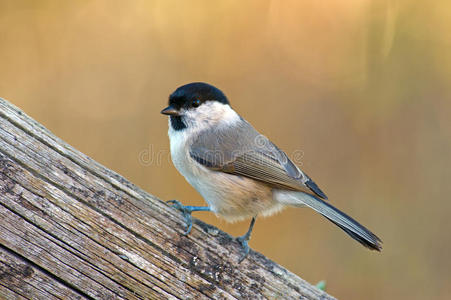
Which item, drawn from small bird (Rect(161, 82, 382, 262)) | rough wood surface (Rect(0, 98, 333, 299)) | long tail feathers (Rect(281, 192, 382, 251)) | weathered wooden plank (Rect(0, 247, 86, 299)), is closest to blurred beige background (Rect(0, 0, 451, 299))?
small bird (Rect(161, 82, 382, 262))

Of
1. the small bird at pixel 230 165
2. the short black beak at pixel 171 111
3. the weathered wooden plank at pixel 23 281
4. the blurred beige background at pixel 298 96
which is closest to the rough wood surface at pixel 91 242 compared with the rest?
the weathered wooden plank at pixel 23 281

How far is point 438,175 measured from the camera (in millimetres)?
4656

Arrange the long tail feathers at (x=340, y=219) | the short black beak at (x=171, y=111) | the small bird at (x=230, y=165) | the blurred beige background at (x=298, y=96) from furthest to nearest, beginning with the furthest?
the blurred beige background at (x=298, y=96) < the short black beak at (x=171, y=111) < the small bird at (x=230, y=165) < the long tail feathers at (x=340, y=219)

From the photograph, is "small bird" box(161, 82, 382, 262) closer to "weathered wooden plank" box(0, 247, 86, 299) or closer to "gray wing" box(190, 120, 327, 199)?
"gray wing" box(190, 120, 327, 199)

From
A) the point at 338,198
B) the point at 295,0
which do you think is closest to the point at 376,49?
the point at 295,0

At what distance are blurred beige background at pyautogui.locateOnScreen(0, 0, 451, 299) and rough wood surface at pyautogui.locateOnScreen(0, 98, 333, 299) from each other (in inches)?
104

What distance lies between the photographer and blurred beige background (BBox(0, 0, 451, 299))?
15.1 ft

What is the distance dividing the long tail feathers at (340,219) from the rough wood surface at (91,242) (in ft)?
1.74

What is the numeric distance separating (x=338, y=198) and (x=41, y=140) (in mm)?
3654

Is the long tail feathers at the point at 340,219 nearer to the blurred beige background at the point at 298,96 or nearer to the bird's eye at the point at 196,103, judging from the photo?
the bird's eye at the point at 196,103

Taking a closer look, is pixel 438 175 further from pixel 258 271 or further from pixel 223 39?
pixel 258 271

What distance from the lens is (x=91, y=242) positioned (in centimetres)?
165

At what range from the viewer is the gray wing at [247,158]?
287 cm

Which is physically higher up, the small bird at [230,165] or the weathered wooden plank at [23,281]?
the small bird at [230,165]
